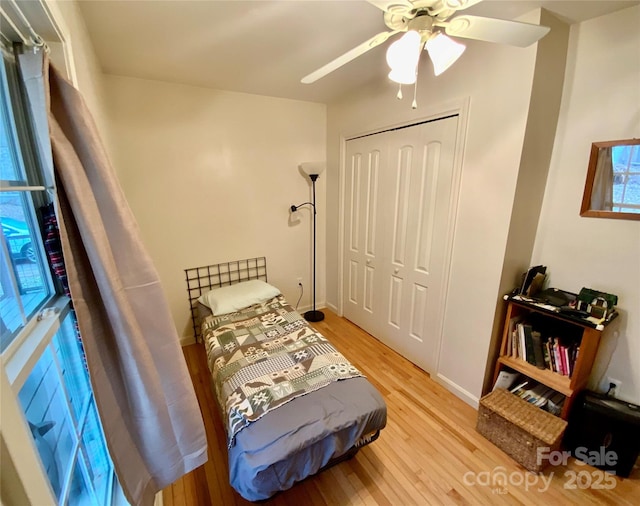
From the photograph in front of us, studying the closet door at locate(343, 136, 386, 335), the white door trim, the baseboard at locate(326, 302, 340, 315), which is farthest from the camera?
the baseboard at locate(326, 302, 340, 315)

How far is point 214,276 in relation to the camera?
2.76 m

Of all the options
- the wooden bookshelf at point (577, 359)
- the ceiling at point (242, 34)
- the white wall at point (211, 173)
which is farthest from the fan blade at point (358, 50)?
the wooden bookshelf at point (577, 359)

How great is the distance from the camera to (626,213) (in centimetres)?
147

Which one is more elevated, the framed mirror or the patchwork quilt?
the framed mirror

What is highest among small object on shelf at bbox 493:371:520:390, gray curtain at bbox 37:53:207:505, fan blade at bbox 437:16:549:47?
fan blade at bbox 437:16:549:47

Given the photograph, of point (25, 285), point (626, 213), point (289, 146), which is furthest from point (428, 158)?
point (25, 285)

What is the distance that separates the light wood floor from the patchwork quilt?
44 cm

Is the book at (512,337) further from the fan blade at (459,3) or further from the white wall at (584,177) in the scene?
the fan blade at (459,3)

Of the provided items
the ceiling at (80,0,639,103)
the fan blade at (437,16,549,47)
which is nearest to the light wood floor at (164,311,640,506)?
the fan blade at (437,16,549,47)

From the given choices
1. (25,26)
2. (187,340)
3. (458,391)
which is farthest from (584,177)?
(187,340)

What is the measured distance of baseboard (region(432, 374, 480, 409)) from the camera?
6.44 feet

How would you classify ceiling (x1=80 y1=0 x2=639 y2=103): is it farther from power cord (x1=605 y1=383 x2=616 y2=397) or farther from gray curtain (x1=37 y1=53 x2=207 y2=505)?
power cord (x1=605 y1=383 x2=616 y2=397)

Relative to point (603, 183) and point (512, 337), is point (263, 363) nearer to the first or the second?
point (512, 337)

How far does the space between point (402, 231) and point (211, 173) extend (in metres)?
1.81
